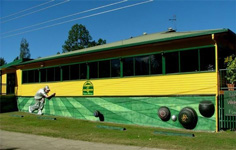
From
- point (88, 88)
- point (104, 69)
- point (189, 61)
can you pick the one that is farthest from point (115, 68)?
point (189, 61)

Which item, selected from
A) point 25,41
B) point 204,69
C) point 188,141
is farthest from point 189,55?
point 25,41

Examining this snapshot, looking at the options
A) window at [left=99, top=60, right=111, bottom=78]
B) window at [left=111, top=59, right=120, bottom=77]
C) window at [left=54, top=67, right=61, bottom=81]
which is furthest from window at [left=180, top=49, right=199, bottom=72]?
window at [left=54, top=67, right=61, bottom=81]

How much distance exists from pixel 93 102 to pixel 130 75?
344 centimetres

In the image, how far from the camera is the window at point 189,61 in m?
13.0

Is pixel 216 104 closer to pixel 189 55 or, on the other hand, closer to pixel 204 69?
Answer: pixel 204 69

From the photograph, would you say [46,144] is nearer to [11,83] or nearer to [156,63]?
[156,63]

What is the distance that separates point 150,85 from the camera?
48.0 feet

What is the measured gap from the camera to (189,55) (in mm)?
13242

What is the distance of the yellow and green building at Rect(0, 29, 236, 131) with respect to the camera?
41.1 ft

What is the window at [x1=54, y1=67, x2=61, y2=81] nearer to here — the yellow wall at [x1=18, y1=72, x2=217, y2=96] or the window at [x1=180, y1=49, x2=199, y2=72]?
the yellow wall at [x1=18, y1=72, x2=217, y2=96]

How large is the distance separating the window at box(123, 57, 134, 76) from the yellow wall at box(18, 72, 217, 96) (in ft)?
1.05

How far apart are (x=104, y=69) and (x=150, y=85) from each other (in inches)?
147

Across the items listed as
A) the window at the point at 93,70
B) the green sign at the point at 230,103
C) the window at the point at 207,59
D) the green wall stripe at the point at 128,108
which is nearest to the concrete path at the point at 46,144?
the green sign at the point at 230,103

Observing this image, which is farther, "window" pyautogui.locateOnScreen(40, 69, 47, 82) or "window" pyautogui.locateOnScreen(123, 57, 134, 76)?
"window" pyautogui.locateOnScreen(40, 69, 47, 82)
